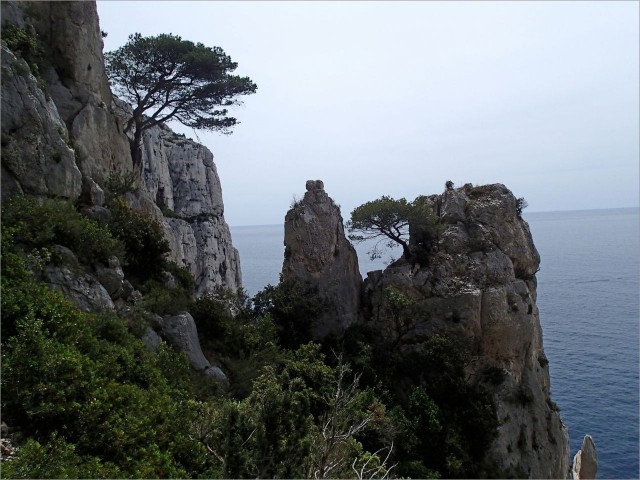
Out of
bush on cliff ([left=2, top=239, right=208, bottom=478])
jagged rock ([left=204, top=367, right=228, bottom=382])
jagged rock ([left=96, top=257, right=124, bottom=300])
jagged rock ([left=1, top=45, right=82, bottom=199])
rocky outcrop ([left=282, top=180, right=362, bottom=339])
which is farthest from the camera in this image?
rocky outcrop ([left=282, top=180, right=362, bottom=339])

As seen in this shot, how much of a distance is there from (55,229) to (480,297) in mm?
19295

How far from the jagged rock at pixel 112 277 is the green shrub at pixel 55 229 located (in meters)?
0.29

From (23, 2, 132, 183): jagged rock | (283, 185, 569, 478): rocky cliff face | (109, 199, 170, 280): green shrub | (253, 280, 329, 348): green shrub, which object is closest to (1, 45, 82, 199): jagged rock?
(109, 199, 170, 280): green shrub

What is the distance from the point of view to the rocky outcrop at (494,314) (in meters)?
22.0

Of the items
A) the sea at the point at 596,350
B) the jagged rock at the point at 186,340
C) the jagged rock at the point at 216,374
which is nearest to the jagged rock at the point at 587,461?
the sea at the point at 596,350

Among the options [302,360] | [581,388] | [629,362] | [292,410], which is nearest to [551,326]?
[629,362]

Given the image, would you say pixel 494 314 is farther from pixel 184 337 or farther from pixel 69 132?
pixel 69 132

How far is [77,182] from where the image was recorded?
16.8m

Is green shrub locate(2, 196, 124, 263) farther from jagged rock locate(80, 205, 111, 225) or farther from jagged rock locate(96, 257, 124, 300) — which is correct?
jagged rock locate(80, 205, 111, 225)

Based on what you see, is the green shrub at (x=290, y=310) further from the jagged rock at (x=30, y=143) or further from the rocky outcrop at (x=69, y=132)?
the jagged rock at (x=30, y=143)

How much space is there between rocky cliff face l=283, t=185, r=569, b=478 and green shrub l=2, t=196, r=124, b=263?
38.6 feet

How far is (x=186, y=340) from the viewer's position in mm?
15766

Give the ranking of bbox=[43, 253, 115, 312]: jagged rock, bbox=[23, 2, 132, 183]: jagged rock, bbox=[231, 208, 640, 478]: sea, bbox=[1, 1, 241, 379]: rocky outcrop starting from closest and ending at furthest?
1. bbox=[43, 253, 115, 312]: jagged rock
2. bbox=[1, 1, 241, 379]: rocky outcrop
3. bbox=[23, 2, 132, 183]: jagged rock
4. bbox=[231, 208, 640, 478]: sea

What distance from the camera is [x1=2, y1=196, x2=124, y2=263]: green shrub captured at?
1289 cm
